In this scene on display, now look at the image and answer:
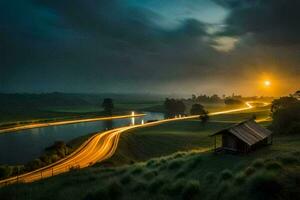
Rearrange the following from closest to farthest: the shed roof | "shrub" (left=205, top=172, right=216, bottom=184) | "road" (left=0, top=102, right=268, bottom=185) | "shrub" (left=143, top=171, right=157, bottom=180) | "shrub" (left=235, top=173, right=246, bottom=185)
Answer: "shrub" (left=235, top=173, right=246, bottom=185), "shrub" (left=205, top=172, right=216, bottom=184), "shrub" (left=143, top=171, right=157, bottom=180), the shed roof, "road" (left=0, top=102, right=268, bottom=185)

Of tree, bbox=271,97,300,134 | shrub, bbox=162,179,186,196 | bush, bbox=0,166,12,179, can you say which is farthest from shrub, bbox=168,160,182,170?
bush, bbox=0,166,12,179

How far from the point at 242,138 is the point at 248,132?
12.4ft

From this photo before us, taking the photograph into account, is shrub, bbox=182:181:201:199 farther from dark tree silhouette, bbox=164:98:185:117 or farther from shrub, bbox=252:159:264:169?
dark tree silhouette, bbox=164:98:185:117

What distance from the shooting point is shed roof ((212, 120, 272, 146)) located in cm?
3693

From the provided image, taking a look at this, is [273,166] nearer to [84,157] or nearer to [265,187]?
[265,187]

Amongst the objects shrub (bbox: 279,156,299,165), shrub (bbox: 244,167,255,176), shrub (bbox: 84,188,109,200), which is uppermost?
shrub (bbox: 279,156,299,165)

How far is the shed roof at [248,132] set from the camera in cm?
3693

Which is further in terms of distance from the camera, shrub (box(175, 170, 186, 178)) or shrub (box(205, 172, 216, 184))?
shrub (box(175, 170, 186, 178))

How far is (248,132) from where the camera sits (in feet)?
130

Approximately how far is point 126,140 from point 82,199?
213 ft

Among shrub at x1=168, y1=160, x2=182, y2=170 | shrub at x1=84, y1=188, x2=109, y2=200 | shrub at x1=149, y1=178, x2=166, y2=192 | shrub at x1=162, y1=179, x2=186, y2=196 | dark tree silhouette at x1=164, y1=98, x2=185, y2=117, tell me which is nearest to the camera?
shrub at x1=162, y1=179, x2=186, y2=196

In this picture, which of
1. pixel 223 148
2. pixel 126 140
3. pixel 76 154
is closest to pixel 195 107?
pixel 126 140

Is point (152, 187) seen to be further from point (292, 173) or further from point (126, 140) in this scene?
point (126, 140)

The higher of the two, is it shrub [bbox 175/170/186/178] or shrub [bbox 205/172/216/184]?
shrub [bbox 205/172/216/184]
